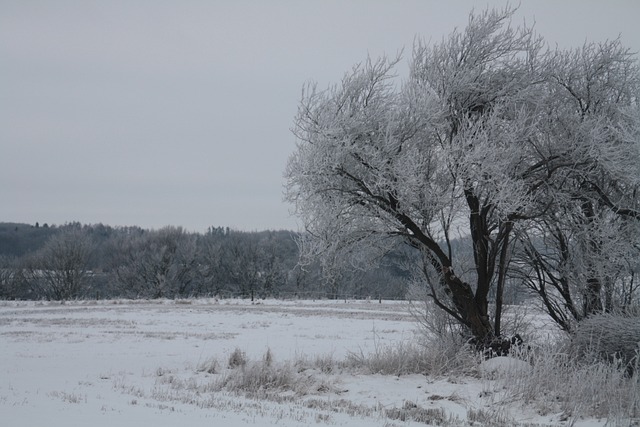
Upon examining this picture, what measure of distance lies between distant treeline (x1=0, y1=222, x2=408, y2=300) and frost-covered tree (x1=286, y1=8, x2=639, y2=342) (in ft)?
168

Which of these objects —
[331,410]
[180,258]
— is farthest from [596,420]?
[180,258]

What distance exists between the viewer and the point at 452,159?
11.3 metres

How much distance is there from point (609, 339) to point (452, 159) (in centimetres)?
435

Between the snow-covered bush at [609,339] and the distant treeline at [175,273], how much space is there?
175 feet

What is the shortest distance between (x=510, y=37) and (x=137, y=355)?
41.0 ft

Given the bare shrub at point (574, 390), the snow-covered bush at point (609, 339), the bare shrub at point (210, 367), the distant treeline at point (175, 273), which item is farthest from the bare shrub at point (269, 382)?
the distant treeline at point (175, 273)

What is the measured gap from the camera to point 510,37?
1348cm

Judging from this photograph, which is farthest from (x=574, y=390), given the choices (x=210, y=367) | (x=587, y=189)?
(x=210, y=367)

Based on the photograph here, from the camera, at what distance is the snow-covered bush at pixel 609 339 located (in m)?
10.1

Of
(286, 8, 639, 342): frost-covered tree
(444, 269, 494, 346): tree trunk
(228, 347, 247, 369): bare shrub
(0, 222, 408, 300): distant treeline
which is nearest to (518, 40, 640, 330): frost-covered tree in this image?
(286, 8, 639, 342): frost-covered tree

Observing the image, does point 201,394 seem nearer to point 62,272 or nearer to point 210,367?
point 210,367

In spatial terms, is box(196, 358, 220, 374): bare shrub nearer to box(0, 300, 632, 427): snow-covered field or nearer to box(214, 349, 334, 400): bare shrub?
box(0, 300, 632, 427): snow-covered field

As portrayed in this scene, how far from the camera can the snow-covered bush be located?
10102 mm

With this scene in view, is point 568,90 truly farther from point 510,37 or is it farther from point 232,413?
point 232,413
